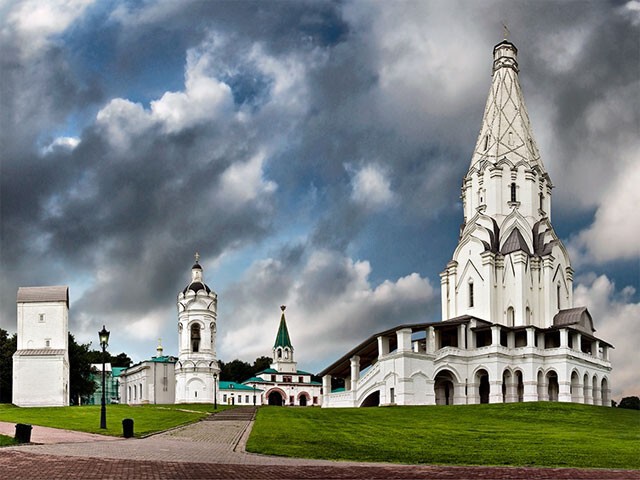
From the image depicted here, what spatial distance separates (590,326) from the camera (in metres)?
67.1

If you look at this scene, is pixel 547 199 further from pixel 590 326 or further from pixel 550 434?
pixel 550 434

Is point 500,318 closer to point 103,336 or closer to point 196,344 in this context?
point 196,344

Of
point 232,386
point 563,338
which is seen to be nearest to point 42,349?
point 563,338

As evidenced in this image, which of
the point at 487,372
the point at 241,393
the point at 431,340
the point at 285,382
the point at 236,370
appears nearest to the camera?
the point at 431,340

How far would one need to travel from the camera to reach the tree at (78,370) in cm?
7199

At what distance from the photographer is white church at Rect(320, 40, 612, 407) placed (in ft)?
200

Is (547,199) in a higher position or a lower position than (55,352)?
higher

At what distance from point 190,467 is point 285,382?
329 feet

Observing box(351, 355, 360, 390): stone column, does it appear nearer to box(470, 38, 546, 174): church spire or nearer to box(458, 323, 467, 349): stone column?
box(458, 323, 467, 349): stone column

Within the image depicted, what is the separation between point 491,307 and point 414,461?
47432mm

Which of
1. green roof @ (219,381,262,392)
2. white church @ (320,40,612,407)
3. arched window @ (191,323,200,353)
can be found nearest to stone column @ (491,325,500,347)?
white church @ (320,40,612,407)

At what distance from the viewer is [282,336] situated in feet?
407

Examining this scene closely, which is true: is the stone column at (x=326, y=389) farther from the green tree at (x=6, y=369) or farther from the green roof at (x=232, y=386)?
the green roof at (x=232, y=386)

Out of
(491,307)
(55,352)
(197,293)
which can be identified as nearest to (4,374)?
(55,352)
